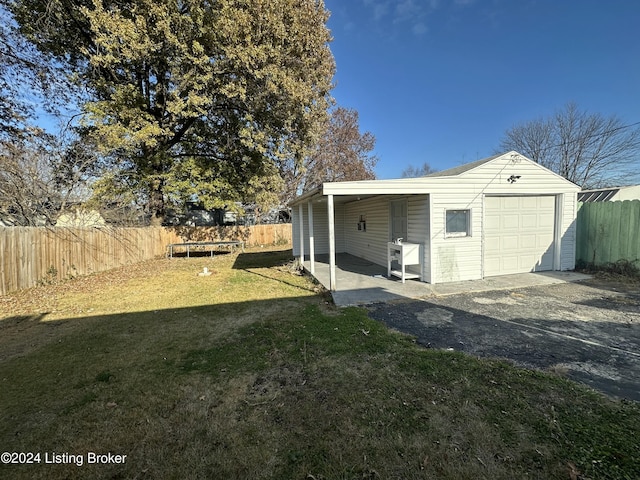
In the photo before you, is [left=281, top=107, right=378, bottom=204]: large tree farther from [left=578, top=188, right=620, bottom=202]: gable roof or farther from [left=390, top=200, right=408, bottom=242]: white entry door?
[left=578, top=188, right=620, bottom=202]: gable roof

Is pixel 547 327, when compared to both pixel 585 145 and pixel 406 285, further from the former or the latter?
pixel 585 145

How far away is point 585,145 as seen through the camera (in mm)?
A: 21016

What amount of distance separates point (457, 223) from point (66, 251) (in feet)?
35.0

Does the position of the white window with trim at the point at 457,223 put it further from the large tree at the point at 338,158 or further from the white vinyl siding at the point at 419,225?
the large tree at the point at 338,158

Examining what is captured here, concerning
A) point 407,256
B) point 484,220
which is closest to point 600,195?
point 484,220

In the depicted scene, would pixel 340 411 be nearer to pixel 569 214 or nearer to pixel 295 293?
pixel 295 293

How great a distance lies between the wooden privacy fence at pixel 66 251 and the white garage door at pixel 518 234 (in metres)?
11.2

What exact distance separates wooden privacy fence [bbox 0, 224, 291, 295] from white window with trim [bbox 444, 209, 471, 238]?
10.0 m

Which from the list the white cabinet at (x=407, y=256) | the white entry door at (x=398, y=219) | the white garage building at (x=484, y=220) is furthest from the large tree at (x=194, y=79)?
the white cabinet at (x=407, y=256)

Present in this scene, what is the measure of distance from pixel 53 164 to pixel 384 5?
1227cm

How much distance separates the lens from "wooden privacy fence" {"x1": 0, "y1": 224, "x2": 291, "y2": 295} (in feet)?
22.4

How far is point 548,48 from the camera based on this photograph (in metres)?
12.1

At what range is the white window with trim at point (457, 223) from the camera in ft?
23.6

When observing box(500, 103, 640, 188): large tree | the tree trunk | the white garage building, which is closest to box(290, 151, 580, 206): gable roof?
the white garage building
